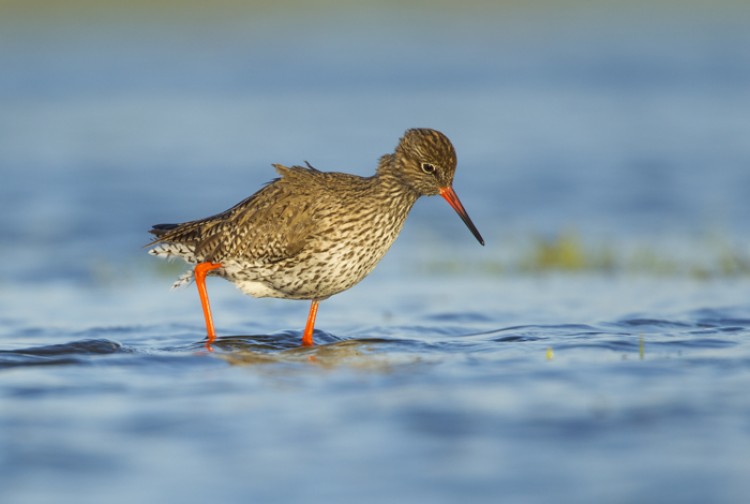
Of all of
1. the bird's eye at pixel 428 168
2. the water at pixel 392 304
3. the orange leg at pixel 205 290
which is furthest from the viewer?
the orange leg at pixel 205 290

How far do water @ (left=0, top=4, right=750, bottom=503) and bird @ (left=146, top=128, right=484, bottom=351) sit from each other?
508 mm

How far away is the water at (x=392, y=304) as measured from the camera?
19.1ft

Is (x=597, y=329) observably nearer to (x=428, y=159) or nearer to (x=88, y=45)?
(x=428, y=159)

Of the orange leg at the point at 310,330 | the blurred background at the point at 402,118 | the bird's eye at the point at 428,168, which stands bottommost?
the orange leg at the point at 310,330

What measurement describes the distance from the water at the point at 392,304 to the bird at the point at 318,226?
0.51 metres

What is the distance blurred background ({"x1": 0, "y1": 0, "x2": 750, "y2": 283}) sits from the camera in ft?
48.5

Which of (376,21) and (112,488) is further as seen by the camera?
(376,21)

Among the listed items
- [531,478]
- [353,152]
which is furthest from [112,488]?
[353,152]

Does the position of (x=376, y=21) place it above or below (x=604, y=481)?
above

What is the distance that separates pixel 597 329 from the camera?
9172 mm

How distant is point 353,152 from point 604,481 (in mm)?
15507

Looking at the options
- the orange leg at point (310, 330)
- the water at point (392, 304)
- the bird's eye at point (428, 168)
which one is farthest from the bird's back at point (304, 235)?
the water at point (392, 304)

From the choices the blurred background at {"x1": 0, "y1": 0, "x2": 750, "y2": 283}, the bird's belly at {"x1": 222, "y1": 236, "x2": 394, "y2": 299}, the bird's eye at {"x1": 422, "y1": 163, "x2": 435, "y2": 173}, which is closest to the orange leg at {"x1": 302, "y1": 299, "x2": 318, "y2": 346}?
the bird's belly at {"x1": 222, "y1": 236, "x2": 394, "y2": 299}

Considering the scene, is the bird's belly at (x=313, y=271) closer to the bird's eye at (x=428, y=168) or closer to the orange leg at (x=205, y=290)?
the orange leg at (x=205, y=290)
